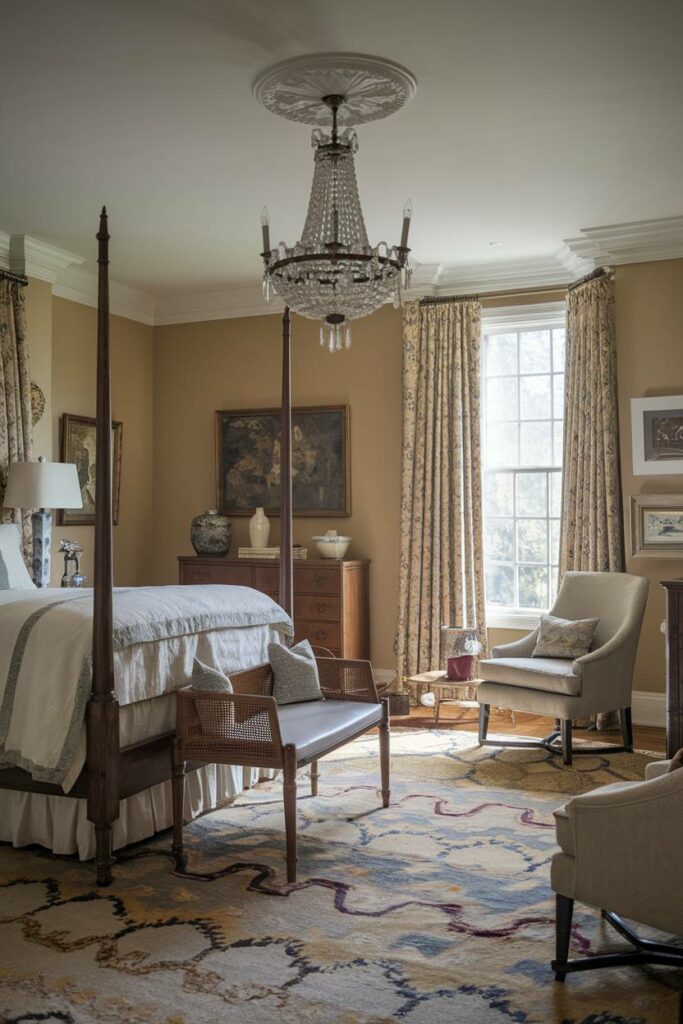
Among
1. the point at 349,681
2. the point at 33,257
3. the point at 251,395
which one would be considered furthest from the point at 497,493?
the point at 33,257

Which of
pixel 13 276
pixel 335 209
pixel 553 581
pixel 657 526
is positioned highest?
pixel 13 276

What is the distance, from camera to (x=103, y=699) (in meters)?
3.48

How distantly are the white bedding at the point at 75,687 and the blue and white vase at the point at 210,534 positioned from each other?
303cm

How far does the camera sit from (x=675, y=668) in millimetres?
4762

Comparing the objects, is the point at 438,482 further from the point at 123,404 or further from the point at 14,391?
the point at 14,391

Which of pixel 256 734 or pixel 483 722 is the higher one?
pixel 256 734

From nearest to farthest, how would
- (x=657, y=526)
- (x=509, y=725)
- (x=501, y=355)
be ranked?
(x=657, y=526), (x=509, y=725), (x=501, y=355)

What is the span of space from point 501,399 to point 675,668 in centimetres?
276

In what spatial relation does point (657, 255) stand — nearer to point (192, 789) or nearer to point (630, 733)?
point (630, 733)

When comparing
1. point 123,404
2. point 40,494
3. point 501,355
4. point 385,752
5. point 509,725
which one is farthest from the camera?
point 123,404

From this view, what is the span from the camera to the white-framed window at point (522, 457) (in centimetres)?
675

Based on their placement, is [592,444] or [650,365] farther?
[592,444]

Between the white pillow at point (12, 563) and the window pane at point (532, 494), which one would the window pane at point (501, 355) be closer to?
the window pane at point (532, 494)

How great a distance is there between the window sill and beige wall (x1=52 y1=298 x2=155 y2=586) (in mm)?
2841
